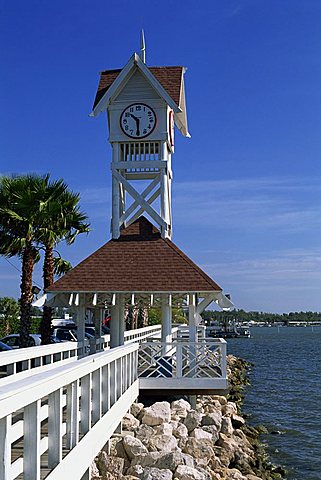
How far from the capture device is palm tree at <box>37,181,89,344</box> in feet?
71.2

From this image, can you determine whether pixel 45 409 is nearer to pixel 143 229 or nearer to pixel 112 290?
pixel 112 290

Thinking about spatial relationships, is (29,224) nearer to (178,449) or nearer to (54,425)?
(178,449)

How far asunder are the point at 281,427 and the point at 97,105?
506 inches

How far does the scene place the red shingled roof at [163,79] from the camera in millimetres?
18786

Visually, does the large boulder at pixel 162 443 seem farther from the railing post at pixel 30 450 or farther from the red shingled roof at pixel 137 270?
the railing post at pixel 30 450

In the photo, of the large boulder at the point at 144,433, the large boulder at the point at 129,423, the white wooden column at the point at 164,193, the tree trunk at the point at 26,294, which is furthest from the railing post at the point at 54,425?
the tree trunk at the point at 26,294

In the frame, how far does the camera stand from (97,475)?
973 cm

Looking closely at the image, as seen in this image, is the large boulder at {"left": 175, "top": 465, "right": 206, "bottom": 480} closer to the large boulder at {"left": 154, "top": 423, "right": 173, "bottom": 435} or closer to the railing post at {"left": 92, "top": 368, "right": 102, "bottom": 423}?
the large boulder at {"left": 154, "top": 423, "right": 173, "bottom": 435}

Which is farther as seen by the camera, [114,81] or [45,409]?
[114,81]

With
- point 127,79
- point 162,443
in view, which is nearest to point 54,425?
point 162,443

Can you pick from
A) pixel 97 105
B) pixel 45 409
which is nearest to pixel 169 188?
pixel 97 105

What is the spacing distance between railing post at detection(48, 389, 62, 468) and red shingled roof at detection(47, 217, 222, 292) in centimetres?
975

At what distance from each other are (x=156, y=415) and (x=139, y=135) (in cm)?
817

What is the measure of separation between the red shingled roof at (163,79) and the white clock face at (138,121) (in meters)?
0.89
